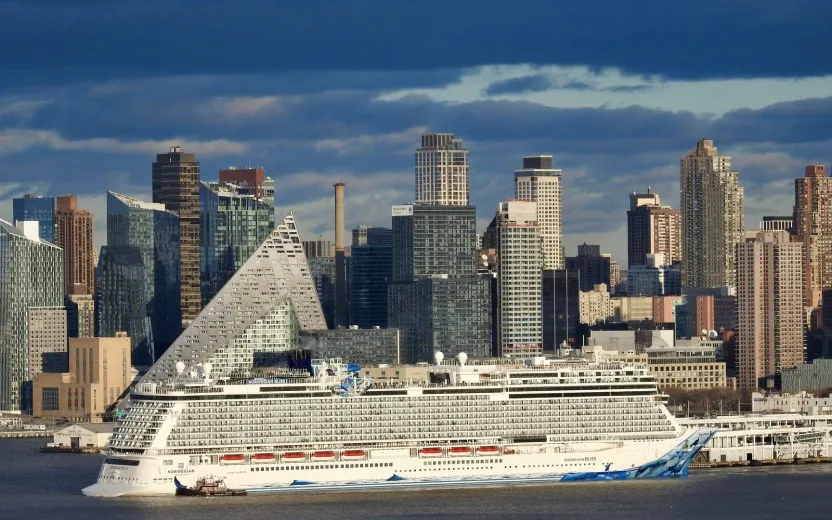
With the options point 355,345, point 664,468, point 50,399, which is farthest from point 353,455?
point 50,399

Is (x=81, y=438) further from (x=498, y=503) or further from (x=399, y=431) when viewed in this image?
(x=498, y=503)

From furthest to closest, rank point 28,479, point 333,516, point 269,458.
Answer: point 28,479 < point 269,458 < point 333,516

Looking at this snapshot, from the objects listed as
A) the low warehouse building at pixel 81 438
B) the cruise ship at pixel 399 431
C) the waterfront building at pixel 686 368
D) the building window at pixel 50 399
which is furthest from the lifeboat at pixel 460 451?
the building window at pixel 50 399

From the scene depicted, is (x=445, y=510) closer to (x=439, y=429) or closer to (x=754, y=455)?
(x=439, y=429)

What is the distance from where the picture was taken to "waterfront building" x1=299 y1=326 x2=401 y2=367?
182m

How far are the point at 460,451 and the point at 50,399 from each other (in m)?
99.3

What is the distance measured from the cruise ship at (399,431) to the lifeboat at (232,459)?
0.04 meters

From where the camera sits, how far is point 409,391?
325ft

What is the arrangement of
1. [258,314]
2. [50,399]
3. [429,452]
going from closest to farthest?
[429,452] → [258,314] → [50,399]

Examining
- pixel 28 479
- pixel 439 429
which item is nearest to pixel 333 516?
pixel 439 429

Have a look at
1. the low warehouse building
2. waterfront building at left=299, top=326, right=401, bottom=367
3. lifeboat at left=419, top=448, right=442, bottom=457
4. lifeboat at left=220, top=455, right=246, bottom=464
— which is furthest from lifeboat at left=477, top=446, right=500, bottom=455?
waterfront building at left=299, top=326, right=401, bottom=367

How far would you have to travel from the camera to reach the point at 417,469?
96.8 metres

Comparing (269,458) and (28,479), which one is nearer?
(269,458)

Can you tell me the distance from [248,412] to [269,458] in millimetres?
2263
